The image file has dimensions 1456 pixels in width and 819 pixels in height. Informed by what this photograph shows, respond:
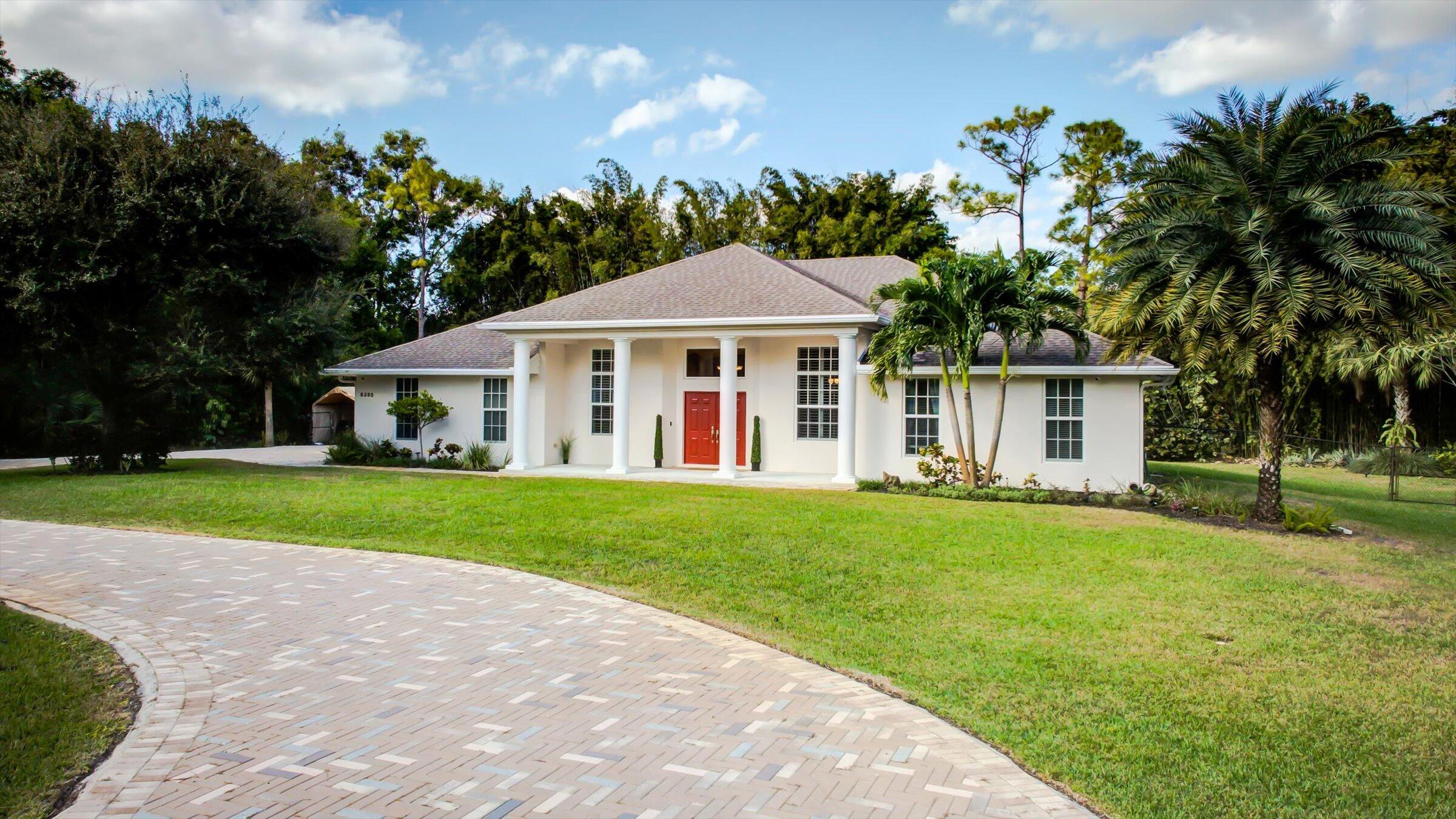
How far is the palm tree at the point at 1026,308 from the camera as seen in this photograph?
16.7 m

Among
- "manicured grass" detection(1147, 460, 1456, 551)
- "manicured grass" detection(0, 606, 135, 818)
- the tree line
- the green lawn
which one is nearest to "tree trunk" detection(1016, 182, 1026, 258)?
the tree line

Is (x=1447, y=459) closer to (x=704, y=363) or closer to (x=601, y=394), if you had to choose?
(x=704, y=363)

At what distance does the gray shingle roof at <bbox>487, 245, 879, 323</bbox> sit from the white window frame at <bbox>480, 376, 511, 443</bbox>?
2074 millimetres

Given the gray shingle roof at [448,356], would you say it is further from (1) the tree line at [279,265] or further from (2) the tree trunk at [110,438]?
(2) the tree trunk at [110,438]

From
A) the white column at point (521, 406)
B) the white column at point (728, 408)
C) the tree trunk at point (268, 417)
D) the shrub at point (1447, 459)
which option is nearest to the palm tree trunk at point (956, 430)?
the white column at point (728, 408)

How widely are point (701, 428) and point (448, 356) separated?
8.04m

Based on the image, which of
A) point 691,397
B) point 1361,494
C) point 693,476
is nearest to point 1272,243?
point 1361,494

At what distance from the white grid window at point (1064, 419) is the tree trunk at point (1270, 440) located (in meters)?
3.83

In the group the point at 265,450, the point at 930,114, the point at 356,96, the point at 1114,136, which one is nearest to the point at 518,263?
the point at 356,96

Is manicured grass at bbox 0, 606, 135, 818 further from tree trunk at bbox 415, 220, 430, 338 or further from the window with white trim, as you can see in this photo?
tree trunk at bbox 415, 220, 430, 338

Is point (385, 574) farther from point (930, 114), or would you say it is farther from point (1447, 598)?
point (930, 114)


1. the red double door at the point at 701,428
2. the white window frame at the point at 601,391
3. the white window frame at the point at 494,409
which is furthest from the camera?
the white window frame at the point at 494,409

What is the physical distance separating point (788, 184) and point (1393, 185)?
31274mm

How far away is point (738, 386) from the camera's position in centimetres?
2173
